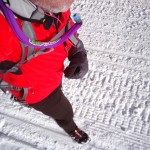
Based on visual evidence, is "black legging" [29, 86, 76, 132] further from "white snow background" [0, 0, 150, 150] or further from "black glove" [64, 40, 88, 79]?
"white snow background" [0, 0, 150, 150]

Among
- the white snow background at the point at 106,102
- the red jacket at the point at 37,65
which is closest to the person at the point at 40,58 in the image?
the red jacket at the point at 37,65

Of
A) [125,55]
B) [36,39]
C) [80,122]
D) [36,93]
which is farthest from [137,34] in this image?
[36,39]

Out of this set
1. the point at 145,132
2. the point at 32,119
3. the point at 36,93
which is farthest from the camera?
the point at 32,119

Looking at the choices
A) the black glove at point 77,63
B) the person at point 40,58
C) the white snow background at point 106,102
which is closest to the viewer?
the person at point 40,58

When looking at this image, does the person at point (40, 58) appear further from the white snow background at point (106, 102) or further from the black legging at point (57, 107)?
the white snow background at point (106, 102)

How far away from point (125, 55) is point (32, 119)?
0.82 metres

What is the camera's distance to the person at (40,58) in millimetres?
941

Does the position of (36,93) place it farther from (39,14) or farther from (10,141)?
(10,141)

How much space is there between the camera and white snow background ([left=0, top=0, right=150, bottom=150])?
171 centimetres

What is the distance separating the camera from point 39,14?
3.23 ft

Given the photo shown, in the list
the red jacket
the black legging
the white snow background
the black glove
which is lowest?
the white snow background

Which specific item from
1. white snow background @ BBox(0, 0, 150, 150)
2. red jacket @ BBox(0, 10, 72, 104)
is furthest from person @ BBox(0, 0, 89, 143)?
white snow background @ BBox(0, 0, 150, 150)

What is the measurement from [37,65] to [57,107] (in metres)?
0.35

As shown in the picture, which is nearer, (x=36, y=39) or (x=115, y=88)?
(x=36, y=39)
